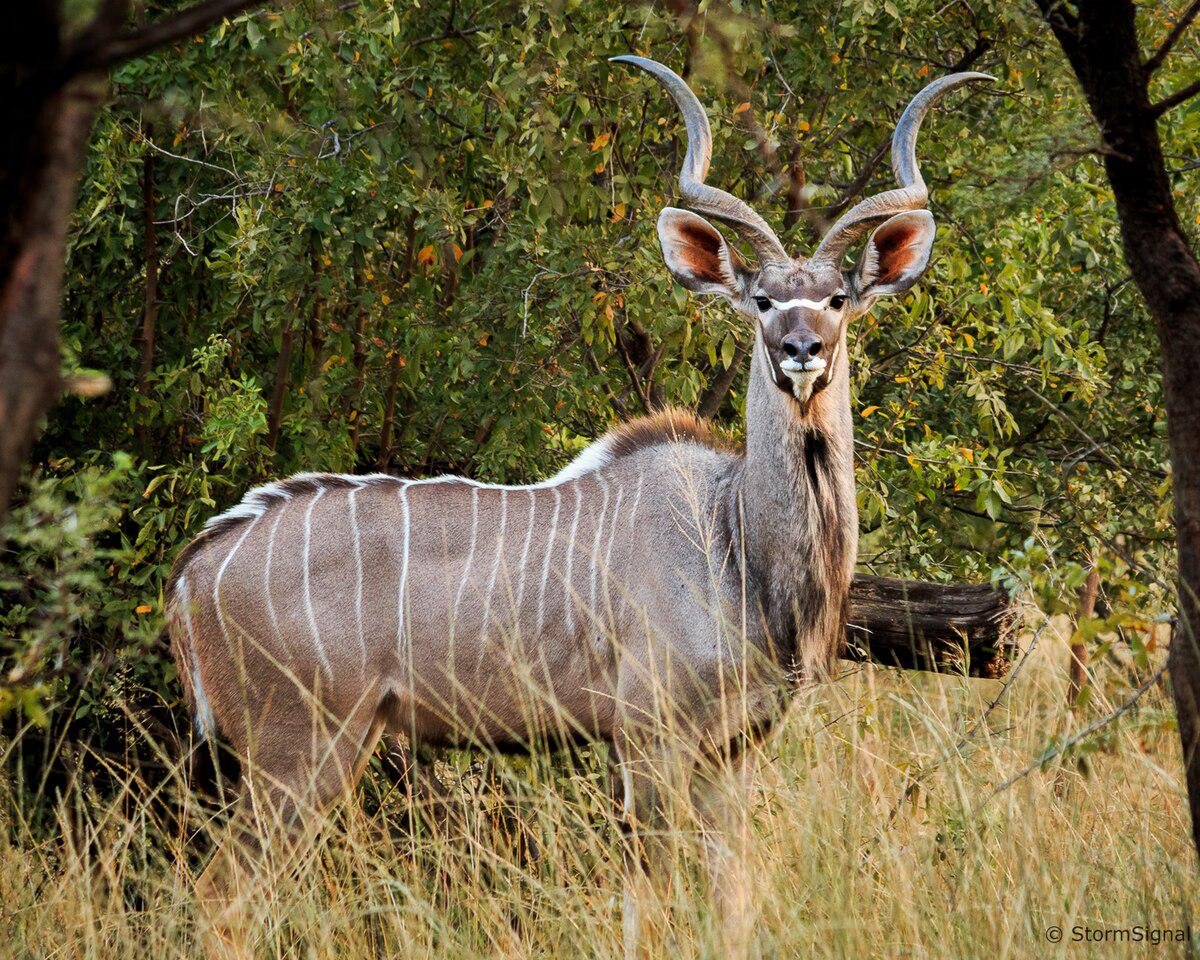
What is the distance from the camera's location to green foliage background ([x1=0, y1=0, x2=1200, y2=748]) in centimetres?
372

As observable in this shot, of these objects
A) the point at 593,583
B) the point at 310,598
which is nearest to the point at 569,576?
the point at 593,583

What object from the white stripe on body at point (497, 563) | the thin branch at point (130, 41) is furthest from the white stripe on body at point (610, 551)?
the thin branch at point (130, 41)

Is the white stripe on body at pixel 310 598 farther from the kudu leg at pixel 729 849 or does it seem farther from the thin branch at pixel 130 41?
the thin branch at pixel 130 41

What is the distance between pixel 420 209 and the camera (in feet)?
12.2

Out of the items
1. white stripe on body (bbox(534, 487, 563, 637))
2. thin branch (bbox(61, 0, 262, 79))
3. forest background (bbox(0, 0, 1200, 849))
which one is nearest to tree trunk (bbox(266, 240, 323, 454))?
forest background (bbox(0, 0, 1200, 849))

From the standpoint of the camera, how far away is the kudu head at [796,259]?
3.39 meters

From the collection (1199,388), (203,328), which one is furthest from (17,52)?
(203,328)

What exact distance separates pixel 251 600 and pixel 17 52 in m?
2.56

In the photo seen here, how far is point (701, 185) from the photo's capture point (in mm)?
3553

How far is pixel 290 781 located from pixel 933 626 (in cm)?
163

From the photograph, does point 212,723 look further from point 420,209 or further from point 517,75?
point 517,75

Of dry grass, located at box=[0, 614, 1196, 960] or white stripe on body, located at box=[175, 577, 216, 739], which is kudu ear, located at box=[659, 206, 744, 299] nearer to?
dry grass, located at box=[0, 614, 1196, 960]

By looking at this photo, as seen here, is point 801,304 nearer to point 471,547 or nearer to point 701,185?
point 701,185

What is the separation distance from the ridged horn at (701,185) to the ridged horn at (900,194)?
14 centimetres
